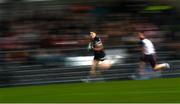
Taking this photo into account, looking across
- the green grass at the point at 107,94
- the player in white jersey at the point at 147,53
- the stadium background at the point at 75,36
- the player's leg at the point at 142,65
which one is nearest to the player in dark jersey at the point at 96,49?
the stadium background at the point at 75,36

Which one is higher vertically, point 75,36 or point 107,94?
point 75,36

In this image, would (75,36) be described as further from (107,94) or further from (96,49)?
(107,94)

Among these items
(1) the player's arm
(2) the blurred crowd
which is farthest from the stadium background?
(1) the player's arm

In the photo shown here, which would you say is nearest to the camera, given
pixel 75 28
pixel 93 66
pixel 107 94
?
pixel 107 94

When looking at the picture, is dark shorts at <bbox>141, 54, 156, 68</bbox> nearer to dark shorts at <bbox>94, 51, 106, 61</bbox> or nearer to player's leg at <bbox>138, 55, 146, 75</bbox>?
player's leg at <bbox>138, 55, 146, 75</bbox>

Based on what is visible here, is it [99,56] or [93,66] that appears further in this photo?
[99,56]

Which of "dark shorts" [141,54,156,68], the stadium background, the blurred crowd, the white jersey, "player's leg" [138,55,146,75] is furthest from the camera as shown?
the blurred crowd

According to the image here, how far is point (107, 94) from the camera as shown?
38.4 ft

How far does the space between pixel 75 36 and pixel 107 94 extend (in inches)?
241

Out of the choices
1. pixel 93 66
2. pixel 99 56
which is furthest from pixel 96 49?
pixel 93 66

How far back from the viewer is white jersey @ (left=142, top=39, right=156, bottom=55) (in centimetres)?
1638

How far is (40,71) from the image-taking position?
16031mm

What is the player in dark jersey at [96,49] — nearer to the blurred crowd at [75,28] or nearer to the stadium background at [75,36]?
the stadium background at [75,36]

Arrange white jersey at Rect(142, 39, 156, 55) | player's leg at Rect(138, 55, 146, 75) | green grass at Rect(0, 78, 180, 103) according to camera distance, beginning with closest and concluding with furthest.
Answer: green grass at Rect(0, 78, 180, 103) → player's leg at Rect(138, 55, 146, 75) → white jersey at Rect(142, 39, 156, 55)
